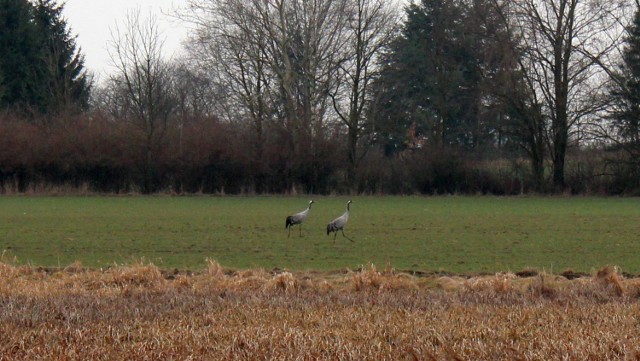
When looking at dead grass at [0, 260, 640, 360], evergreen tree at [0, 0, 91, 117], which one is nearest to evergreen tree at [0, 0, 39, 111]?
evergreen tree at [0, 0, 91, 117]

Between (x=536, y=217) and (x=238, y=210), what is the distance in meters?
12.6

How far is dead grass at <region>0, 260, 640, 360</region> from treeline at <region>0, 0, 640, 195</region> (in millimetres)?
39693

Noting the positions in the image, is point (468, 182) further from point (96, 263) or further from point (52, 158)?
point (96, 263)

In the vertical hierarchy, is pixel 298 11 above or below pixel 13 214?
above

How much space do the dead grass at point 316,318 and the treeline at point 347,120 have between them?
130 ft

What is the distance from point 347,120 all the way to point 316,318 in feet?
157

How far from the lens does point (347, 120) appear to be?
56.7 metres

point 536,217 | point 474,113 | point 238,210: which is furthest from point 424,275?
point 474,113

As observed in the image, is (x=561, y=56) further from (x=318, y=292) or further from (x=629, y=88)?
(x=318, y=292)

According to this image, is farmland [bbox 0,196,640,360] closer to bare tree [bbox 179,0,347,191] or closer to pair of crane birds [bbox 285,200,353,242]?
pair of crane birds [bbox 285,200,353,242]

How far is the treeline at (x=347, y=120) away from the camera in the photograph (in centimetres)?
5125

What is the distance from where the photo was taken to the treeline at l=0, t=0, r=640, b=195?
51.2 meters

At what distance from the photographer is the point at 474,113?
58969mm

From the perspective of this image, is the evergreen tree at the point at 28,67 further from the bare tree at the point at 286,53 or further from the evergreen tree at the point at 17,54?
the bare tree at the point at 286,53
